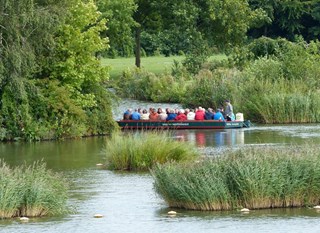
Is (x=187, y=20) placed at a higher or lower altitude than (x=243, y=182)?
higher

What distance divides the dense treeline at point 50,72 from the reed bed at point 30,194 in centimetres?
1836

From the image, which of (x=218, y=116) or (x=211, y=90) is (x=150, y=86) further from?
(x=218, y=116)

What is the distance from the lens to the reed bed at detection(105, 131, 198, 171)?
34094 mm

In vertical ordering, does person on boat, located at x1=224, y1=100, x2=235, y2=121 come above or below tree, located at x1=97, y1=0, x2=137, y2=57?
below

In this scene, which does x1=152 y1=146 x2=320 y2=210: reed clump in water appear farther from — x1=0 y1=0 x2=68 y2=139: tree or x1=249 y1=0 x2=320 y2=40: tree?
x1=249 y1=0 x2=320 y2=40: tree

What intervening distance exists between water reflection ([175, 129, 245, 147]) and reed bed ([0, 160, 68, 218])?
16993 millimetres

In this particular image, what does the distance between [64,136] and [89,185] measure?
15.8 meters

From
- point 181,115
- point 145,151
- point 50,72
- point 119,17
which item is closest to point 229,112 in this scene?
point 181,115

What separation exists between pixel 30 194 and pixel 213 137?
22.4m

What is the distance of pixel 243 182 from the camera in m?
25.5

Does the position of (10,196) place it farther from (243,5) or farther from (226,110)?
(243,5)

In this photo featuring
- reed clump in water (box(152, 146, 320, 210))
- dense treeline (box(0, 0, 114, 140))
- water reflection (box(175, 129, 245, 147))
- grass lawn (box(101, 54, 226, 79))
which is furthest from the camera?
grass lawn (box(101, 54, 226, 79))

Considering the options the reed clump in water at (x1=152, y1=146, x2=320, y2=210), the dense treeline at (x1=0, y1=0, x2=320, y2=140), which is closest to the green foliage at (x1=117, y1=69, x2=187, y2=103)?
the dense treeline at (x1=0, y1=0, x2=320, y2=140)

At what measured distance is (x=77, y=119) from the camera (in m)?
47.1
